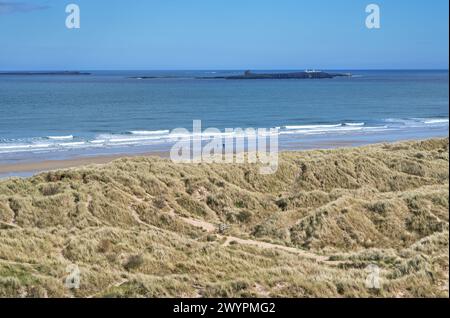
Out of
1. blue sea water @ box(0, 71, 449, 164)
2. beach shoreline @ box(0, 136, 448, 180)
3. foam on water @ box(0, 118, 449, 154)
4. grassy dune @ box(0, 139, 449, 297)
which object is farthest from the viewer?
blue sea water @ box(0, 71, 449, 164)

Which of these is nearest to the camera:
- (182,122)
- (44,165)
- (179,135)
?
(44,165)

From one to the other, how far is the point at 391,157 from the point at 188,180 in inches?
424

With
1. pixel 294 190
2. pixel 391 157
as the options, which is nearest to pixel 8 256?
pixel 294 190

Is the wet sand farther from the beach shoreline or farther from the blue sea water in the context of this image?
the blue sea water

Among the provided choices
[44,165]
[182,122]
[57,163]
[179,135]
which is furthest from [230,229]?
[182,122]

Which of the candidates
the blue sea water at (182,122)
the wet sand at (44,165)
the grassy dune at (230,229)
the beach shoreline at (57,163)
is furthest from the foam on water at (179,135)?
the grassy dune at (230,229)

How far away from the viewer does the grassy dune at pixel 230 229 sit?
10.7 metres

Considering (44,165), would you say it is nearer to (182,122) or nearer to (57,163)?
(57,163)

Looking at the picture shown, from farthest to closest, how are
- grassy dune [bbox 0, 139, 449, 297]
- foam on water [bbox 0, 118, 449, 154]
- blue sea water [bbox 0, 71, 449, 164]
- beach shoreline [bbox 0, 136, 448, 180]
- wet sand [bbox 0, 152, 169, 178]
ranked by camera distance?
blue sea water [bbox 0, 71, 449, 164] → foam on water [bbox 0, 118, 449, 154] → wet sand [bbox 0, 152, 169, 178] → beach shoreline [bbox 0, 136, 448, 180] → grassy dune [bbox 0, 139, 449, 297]

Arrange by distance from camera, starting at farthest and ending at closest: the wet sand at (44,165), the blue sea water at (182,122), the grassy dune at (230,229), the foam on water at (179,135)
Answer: the blue sea water at (182,122) → the foam on water at (179,135) → the wet sand at (44,165) → the grassy dune at (230,229)

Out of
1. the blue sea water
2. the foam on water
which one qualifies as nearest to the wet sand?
the blue sea water

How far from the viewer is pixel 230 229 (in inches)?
778

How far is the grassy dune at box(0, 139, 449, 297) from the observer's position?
421 inches

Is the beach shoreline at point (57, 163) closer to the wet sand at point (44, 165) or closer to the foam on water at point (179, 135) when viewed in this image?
the wet sand at point (44, 165)
